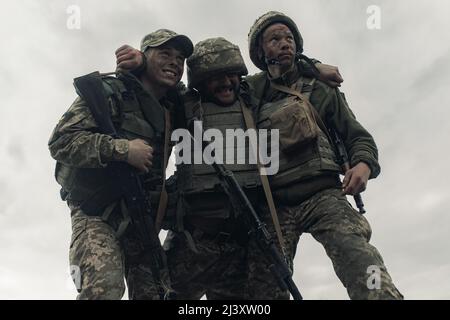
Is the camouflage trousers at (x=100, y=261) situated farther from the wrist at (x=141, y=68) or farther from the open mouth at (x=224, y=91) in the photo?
the open mouth at (x=224, y=91)

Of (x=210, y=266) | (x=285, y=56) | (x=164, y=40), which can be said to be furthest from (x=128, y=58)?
(x=210, y=266)

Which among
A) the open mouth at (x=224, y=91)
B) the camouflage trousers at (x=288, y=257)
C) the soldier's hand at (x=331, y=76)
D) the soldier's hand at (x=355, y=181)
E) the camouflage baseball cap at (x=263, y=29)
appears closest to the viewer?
the camouflage trousers at (x=288, y=257)

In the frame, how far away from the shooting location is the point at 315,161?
562 cm

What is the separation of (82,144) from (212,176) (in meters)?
1.67

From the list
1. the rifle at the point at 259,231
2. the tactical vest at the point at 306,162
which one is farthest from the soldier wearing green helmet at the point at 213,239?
the tactical vest at the point at 306,162

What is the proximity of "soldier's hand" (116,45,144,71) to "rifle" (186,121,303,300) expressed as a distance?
1.53m

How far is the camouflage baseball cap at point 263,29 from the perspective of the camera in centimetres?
666

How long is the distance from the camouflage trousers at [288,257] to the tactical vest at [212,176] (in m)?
0.39

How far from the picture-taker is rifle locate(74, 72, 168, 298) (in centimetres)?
518

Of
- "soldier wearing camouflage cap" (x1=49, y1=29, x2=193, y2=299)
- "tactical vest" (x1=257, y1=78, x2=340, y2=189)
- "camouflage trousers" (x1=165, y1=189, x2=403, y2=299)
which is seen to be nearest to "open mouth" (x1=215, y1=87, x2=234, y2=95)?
"soldier wearing camouflage cap" (x1=49, y1=29, x2=193, y2=299)

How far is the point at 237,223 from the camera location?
5.89 metres

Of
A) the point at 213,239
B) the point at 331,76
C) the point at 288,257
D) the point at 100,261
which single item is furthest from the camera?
the point at 331,76

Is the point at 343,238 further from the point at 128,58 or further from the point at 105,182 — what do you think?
the point at 128,58
